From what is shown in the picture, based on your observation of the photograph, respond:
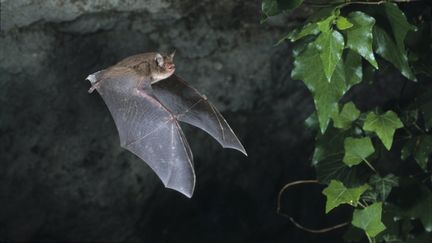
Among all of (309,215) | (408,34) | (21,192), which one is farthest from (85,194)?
(408,34)

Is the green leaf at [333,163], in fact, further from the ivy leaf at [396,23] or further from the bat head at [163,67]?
the bat head at [163,67]

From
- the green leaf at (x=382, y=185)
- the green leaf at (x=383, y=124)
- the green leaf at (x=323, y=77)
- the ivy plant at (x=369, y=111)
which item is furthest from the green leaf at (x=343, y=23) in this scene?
the green leaf at (x=382, y=185)

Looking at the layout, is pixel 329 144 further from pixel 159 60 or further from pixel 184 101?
pixel 159 60

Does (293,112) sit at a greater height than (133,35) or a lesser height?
lesser

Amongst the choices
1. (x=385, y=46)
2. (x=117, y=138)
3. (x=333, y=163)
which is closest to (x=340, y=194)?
(x=333, y=163)

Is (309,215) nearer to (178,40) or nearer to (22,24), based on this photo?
(178,40)
